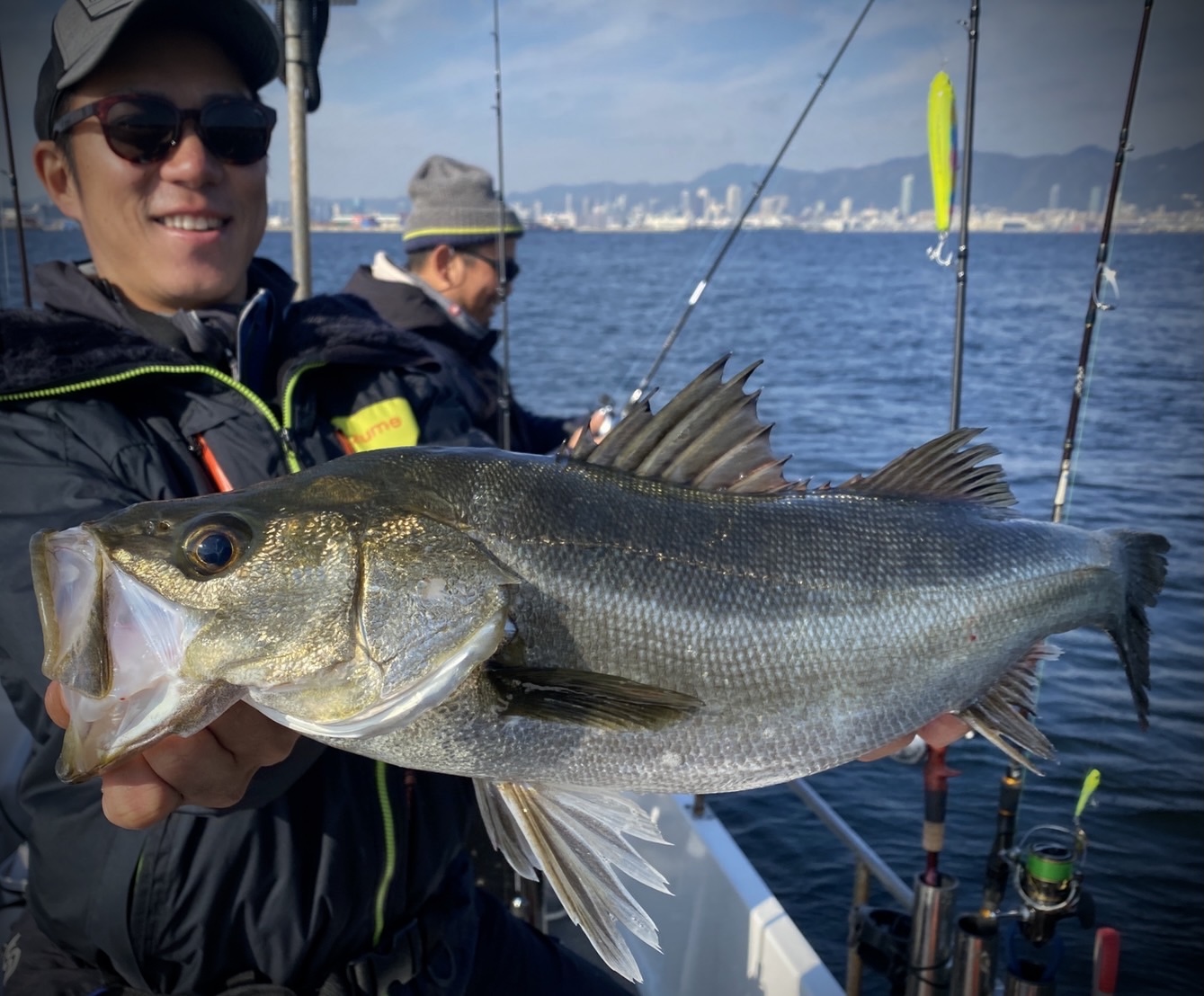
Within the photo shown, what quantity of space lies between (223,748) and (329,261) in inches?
2785

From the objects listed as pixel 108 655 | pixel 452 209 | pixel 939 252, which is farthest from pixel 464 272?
pixel 108 655

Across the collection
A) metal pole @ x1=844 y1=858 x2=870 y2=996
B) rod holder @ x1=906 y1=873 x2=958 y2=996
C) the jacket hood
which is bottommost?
metal pole @ x1=844 y1=858 x2=870 y2=996

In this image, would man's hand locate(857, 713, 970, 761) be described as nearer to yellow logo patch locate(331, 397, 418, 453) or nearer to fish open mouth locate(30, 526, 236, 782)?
fish open mouth locate(30, 526, 236, 782)

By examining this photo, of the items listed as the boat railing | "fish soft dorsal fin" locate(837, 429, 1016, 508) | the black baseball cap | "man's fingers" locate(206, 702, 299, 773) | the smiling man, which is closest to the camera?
"man's fingers" locate(206, 702, 299, 773)

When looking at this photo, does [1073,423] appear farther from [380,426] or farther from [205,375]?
[205,375]

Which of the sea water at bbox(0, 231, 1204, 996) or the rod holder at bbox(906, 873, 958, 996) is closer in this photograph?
the rod holder at bbox(906, 873, 958, 996)

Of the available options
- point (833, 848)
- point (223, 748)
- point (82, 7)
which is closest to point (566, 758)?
point (223, 748)

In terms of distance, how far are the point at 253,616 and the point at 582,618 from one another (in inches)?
24.1

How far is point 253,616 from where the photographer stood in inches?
65.3

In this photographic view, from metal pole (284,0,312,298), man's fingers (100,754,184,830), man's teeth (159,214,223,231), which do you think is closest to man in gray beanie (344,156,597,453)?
metal pole (284,0,312,298)

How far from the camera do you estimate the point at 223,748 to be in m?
1.79

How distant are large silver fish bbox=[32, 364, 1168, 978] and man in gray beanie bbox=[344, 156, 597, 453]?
4.01 meters

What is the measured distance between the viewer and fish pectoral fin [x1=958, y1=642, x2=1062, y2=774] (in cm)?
223

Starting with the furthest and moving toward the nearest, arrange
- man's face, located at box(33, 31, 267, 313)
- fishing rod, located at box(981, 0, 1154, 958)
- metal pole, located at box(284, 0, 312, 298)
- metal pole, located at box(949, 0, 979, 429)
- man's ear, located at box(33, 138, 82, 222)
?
metal pole, located at box(284, 0, 312, 298), metal pole, located at box(949, 0, 979, 429), fishing rod, located at box(981, 0, 1154, 958), man's ear, located at box(33, 138, 82, 222), man's face, located at box(33, 31, 267, 313)
